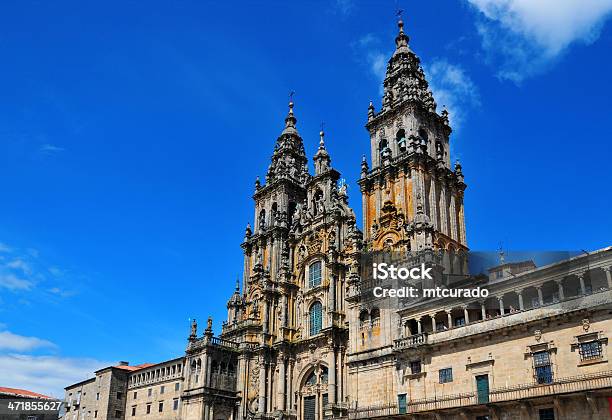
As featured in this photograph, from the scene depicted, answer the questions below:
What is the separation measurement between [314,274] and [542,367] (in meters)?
29.8

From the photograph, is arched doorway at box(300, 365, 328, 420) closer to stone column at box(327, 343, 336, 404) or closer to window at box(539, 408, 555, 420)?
stone column at box(327, 343, 336, 404)

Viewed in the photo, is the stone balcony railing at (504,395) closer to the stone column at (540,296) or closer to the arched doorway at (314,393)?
the stone column at (540,296)

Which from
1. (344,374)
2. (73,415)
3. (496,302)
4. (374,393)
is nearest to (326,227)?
(344,374)

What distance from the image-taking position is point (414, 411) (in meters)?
38.8

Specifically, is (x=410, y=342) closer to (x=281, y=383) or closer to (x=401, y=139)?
(x=281, y=383)

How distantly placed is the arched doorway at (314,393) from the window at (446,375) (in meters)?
18.4

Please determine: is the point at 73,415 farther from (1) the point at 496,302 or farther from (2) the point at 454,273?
(1) the point at 496,302

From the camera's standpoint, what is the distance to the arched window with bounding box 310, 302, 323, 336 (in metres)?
58.4

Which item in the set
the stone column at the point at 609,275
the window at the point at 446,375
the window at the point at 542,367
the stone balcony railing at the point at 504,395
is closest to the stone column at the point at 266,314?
the stone balcony railing at the point at 504,395

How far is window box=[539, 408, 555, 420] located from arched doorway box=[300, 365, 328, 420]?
80.6 ft

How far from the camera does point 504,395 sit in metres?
34.7

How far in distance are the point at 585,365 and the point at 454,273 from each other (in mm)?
18882

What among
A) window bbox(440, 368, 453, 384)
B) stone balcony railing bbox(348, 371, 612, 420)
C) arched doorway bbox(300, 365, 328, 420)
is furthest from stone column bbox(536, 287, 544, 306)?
arched doorway bbox(300, 365, 328, 420)

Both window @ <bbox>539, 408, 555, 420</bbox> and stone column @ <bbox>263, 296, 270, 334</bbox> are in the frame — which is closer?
window @ <bbox>539, 408, 555, 420</bbox>
